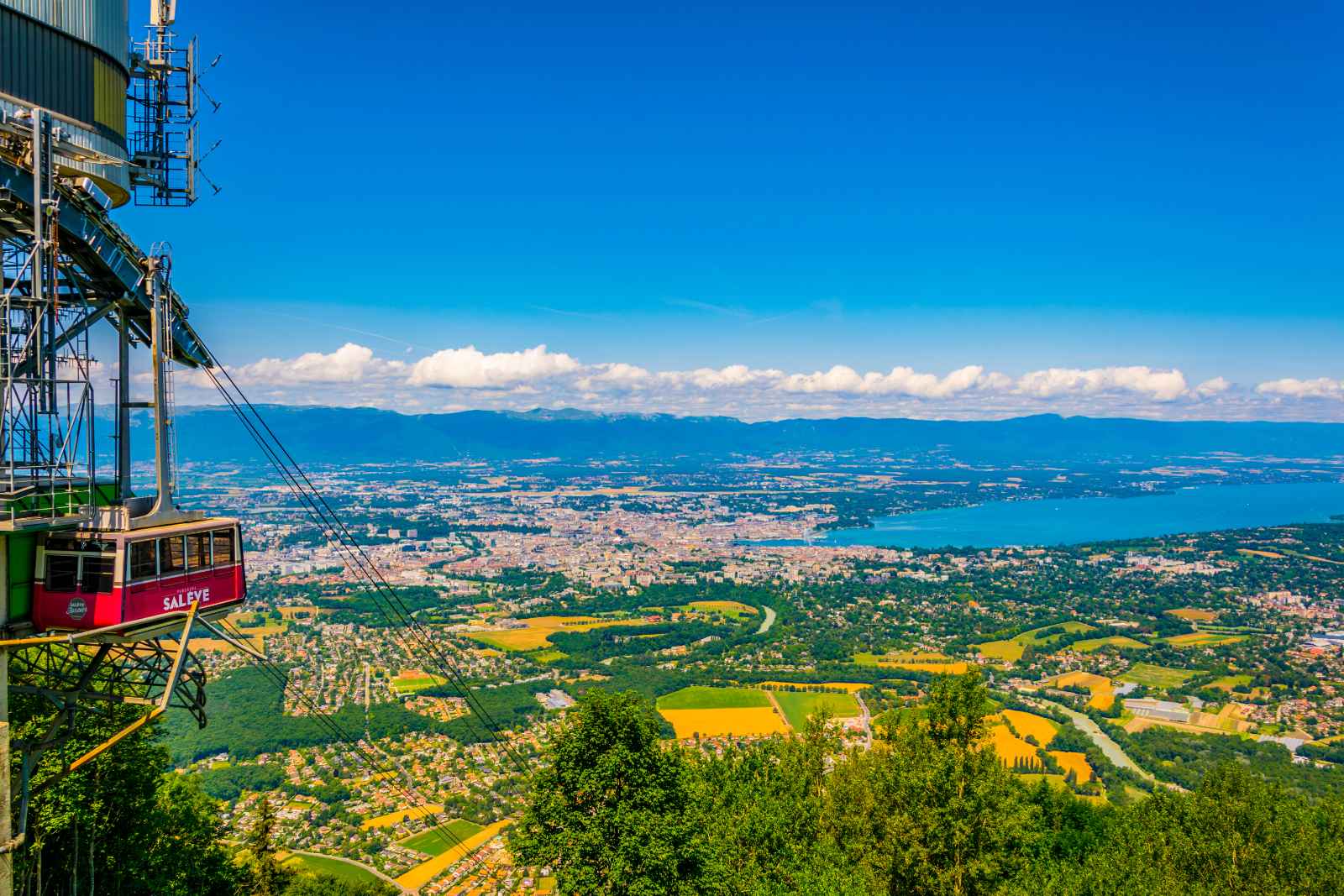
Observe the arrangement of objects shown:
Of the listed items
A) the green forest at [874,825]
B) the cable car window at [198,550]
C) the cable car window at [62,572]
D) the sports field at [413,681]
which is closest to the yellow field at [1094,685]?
the green forest at [874,825]

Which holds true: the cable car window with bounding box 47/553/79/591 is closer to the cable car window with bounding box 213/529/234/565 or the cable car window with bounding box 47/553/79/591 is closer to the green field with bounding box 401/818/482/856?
the cable car window with bounding box 213/529/234/565

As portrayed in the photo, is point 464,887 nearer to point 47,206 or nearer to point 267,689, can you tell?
point 47,206

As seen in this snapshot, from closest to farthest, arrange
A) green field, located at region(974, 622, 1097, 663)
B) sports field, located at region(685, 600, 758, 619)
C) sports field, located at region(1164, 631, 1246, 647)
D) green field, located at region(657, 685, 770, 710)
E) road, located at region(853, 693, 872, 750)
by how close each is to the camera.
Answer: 1. road, located at region(853, 693, 872, 750)
2. green field, located at region(657, 685, 770, 710)
3. green field, located at region(974, 622, 1097, 663)
4. sports field, located at region(1164, 631, 1246, 647)
5. sports field, located at region(685, 600, 758, 619)

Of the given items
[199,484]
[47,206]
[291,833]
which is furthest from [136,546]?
[199,484]

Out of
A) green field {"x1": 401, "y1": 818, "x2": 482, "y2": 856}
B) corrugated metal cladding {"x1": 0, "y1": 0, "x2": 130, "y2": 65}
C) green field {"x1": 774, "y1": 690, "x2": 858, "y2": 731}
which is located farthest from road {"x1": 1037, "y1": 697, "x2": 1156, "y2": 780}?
corrugated metal cladding {"x1": 0, "y1": 0, "x2": 130, "y2": 65}

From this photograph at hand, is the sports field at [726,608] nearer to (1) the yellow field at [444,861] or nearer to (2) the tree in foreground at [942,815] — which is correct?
(1) the yellow field at [444,861]
